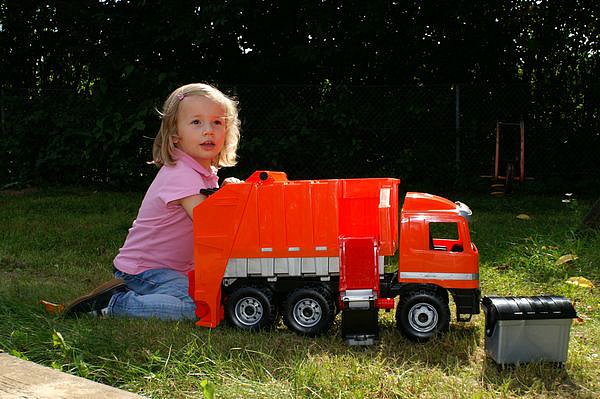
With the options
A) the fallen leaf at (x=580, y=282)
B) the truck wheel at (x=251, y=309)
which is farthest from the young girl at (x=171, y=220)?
the fallen leaf at (x=580, y=282)

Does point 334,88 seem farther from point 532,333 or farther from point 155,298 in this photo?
point 532,333

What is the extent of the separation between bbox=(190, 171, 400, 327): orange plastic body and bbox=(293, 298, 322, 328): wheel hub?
250 millimetres

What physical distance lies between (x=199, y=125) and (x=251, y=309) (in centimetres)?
114

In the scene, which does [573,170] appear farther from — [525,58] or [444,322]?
[444,322]

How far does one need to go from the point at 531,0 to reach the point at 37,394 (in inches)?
416

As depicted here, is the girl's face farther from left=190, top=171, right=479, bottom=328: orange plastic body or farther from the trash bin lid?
the trash bin lid

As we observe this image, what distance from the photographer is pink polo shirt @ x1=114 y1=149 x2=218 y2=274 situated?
14.6 feet

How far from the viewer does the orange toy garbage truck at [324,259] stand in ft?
12.5

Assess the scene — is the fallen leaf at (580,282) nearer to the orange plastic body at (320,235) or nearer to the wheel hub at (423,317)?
the orange plastic body at (320,235)

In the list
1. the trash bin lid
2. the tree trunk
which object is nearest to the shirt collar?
the trash bin lid

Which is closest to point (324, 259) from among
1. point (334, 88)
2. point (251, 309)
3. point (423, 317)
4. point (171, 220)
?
point (251, 309)

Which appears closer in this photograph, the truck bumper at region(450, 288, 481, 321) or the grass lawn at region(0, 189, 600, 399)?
the grass lawn at region(0, 189, 600, 399)

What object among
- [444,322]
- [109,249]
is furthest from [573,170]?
[444,322]

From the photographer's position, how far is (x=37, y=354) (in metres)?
3.51
